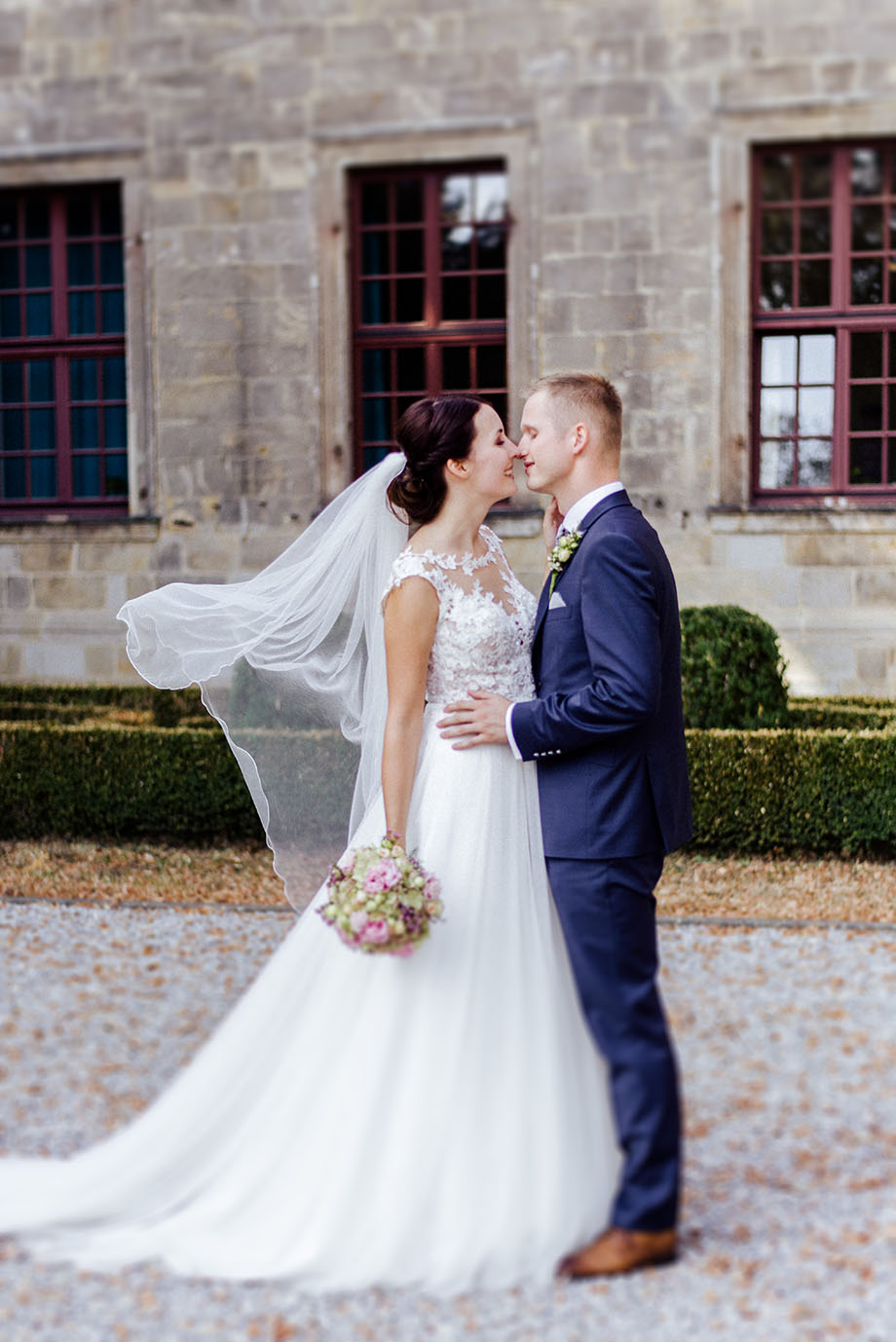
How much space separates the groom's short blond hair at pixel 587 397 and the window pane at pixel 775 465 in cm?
782

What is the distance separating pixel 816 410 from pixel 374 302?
354 centimetres

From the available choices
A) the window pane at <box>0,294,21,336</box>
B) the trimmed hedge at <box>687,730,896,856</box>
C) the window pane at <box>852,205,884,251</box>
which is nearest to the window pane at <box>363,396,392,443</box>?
the window pane at <box>0,294,21,336</box>

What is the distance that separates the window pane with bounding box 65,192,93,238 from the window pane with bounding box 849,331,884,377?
6.22 m

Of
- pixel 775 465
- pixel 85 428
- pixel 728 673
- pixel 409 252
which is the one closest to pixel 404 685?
pixel 728 673

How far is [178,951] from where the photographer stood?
5383 mm

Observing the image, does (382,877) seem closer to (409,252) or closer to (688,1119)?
(688,1119)

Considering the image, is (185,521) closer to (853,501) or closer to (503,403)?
(503,403)

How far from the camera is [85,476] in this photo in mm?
11570

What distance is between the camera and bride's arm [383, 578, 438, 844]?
3.03 metres

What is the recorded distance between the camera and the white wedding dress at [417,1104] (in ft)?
9.39

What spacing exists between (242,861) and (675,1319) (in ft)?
15.3

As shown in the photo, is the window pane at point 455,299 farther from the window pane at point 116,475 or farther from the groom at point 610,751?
the groom at point 610,751

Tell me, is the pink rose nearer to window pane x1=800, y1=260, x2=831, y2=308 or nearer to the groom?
the groom

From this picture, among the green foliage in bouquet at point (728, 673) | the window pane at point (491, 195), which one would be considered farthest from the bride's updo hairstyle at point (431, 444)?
the window pane at point (491, 195)
